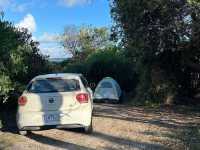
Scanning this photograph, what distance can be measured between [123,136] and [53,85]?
236 cm

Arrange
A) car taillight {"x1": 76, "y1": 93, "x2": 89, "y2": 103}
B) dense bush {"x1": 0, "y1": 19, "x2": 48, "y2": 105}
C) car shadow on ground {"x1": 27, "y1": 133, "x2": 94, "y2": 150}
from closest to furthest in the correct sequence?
1. car shadow on ground {"x1": 27, "y1": 133, "x2": 94, "y2": 150}
2. car taillight {"x1": 76, "y1": 93, "x2": 89, "y2": 103}
3. dense bush {"x1": 0, "y1": 19, "x2": 48, "y2": 105}

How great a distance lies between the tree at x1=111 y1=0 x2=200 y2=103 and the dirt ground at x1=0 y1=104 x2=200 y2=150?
314cm

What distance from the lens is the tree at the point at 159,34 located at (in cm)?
1645

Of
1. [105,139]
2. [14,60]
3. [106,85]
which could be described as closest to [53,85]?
[105,139]

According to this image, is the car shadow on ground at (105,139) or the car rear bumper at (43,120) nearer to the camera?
the car shadow on ground at (105,139)

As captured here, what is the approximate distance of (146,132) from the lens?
43.9 ft

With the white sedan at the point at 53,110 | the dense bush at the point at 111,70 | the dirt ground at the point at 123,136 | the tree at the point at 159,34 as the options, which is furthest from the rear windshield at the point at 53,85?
the dense bush at the point at 111,70

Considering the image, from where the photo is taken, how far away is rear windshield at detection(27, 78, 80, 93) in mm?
13148

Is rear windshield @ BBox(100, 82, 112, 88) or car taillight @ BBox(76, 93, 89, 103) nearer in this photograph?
car taillight @ BBox(76, 93, 89, 103)

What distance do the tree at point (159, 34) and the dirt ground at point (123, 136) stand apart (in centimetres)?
314

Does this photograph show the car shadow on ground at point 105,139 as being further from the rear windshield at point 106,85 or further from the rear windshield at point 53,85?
the rear windshield at point 106,85

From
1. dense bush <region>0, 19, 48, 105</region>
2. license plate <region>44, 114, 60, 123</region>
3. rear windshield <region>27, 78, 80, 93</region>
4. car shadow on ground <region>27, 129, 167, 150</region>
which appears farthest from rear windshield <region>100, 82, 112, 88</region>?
license plate <region>44, 114, 60, 123</region>

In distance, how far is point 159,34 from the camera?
18109 mm

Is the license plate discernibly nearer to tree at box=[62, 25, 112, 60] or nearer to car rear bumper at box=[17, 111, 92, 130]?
car rear bumper at box=[17, 111, 92, 130]
